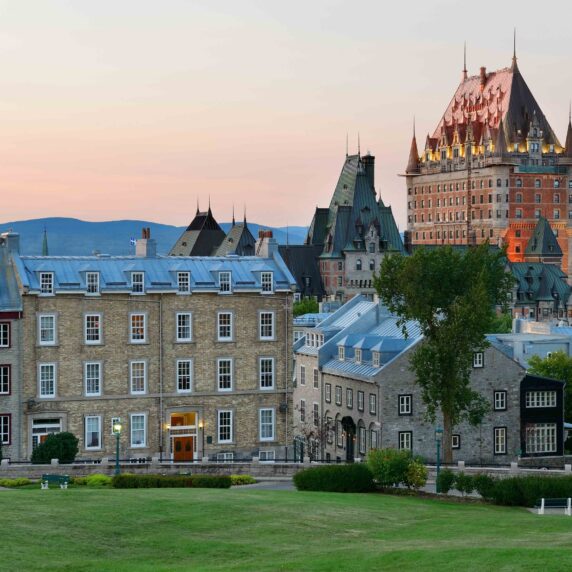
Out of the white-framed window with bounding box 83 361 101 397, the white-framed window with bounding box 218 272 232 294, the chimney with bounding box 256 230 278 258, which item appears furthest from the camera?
the chimney with bounding box 256 230 278 258

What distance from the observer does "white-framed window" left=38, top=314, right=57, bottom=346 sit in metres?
74.2

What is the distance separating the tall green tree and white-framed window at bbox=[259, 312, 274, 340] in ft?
21.8

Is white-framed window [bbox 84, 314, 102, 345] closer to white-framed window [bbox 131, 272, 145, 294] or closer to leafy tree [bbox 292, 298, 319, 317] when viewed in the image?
A: white-framed window [bbox 131, 272, 145, 294]

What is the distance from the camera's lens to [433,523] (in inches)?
1801

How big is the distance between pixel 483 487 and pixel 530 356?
1753 inches

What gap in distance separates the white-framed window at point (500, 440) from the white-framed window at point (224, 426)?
17.3 m

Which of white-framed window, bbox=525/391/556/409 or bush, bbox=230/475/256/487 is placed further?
white-framed window, bbox=525/391/556/409

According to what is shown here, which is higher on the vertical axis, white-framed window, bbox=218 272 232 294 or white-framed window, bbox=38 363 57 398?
white-framed window, bbox=218 272 232 294

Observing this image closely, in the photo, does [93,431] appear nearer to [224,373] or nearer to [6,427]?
[6,427]

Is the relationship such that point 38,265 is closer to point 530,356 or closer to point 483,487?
point 483,487

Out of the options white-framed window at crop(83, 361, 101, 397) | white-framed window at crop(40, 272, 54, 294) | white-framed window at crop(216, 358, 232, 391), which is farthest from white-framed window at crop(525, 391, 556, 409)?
white-framed window at crop(40, 272, 54, 294)

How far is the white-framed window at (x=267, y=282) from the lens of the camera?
79.1 metres

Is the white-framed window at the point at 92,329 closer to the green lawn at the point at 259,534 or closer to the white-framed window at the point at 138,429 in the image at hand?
the white-framed window at the point at 138,429

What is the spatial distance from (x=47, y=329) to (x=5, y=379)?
140 inches
